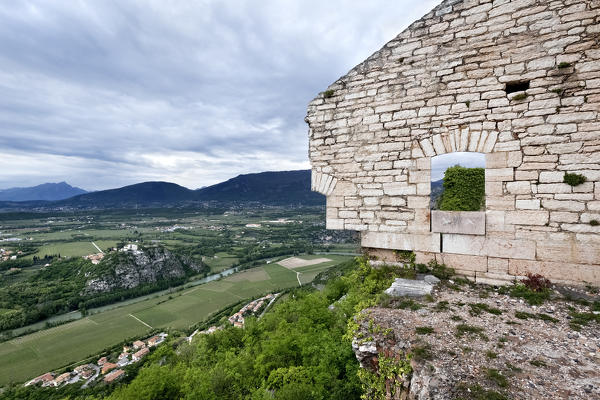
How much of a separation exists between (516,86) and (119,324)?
4176 cm

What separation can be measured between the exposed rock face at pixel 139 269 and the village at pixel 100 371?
23585 mm

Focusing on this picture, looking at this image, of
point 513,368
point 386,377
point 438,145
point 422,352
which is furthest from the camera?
point 438,145

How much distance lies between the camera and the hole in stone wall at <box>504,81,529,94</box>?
4.35 metres

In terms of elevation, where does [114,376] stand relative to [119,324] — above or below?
above

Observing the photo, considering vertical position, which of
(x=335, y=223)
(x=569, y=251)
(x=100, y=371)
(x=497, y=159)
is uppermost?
(x=497, y=159)

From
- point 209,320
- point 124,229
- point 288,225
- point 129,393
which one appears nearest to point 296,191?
point 288,225

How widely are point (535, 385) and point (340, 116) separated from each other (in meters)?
4.95

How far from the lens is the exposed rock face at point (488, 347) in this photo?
80.0 inches

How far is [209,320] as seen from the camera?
101ft

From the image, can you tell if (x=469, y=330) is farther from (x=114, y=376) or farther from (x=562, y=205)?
(x=114, y=376)

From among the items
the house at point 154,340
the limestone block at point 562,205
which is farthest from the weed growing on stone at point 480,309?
the house at point 154,340

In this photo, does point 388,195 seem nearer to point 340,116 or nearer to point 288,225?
point 340,116

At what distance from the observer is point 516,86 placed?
4.42 meters

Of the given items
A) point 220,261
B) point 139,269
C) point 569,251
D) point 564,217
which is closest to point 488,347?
point 569,251
